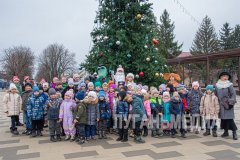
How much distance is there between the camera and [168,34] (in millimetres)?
49531

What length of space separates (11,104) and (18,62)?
173ft

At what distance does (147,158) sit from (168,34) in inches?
1808

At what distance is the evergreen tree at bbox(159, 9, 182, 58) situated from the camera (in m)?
48.2

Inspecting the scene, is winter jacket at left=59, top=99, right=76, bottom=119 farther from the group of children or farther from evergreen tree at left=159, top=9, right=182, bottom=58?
evergreen tree at left=159, top=9, right=182, bottom=58

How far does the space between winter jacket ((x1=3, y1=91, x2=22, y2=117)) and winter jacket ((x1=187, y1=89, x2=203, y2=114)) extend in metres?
5.41

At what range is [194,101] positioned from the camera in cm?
Answer: 796

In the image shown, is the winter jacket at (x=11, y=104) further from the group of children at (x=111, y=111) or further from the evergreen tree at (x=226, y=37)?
the evergreen tree at (x=226, y=37)

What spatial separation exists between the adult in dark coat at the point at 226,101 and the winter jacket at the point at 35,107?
5.16 m

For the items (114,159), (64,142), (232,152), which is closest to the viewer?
(114,159)

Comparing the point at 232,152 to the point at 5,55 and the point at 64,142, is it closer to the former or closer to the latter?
the point at 64,142

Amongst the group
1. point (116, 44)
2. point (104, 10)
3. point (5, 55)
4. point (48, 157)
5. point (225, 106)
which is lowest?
point (48, 157)

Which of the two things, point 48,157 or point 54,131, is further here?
point 54,131

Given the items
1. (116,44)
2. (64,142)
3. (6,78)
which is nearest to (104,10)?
(116,44)

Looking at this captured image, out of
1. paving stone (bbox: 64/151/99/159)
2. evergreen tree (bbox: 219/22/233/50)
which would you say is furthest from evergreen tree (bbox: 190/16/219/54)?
paving stone (bbox: 64/151/99/159)
